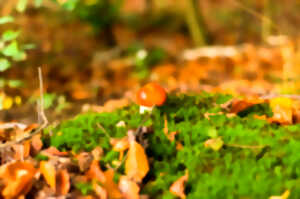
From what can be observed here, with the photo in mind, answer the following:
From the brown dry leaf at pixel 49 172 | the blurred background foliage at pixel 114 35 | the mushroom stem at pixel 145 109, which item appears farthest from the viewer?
the blurred background foliage at pixel 114 35

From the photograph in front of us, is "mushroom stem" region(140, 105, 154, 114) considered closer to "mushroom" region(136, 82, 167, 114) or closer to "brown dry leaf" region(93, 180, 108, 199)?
"mushroom" region(136, 82, 167, 114)

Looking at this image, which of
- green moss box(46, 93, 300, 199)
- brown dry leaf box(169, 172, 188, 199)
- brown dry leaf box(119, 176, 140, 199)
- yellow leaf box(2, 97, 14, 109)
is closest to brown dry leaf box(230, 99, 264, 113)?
green moss box(46, 93, 300, 199)

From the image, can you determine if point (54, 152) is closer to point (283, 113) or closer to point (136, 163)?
point (136, 163)

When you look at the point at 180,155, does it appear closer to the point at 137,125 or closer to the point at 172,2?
the point at 137,125

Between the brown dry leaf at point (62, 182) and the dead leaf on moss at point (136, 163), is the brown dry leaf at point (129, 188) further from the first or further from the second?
the brown dry leaf at point (62, 182)

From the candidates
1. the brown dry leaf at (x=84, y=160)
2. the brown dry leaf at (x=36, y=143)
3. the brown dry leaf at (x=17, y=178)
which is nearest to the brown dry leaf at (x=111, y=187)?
the brown dry leaf at (x=84, y=160)
